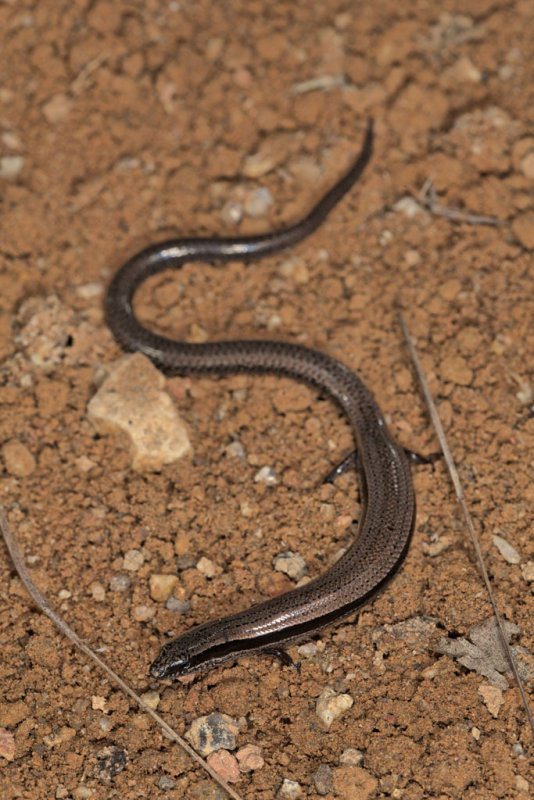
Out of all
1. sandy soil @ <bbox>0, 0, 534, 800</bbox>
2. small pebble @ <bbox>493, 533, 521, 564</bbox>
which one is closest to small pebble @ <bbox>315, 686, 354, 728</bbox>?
sandy soil @ <bbox>0, 0, 534, 800</bbox>

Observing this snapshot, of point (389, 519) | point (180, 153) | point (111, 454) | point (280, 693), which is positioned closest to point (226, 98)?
point (180, 153)

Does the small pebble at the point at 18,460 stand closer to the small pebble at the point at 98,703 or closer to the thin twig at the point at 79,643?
the thin twig at the point at 79,643

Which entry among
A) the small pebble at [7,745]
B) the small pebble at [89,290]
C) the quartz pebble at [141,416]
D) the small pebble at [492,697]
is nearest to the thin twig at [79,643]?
the small pebble at [7,745]

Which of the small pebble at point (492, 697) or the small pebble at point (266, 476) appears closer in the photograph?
the small pebble at point (492, 697)

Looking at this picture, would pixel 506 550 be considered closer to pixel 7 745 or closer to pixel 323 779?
pixel 323 779

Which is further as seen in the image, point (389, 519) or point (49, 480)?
point (49, 480)

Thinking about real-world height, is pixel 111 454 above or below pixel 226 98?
below

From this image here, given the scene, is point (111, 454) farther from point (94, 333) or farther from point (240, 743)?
point (240, 743)
